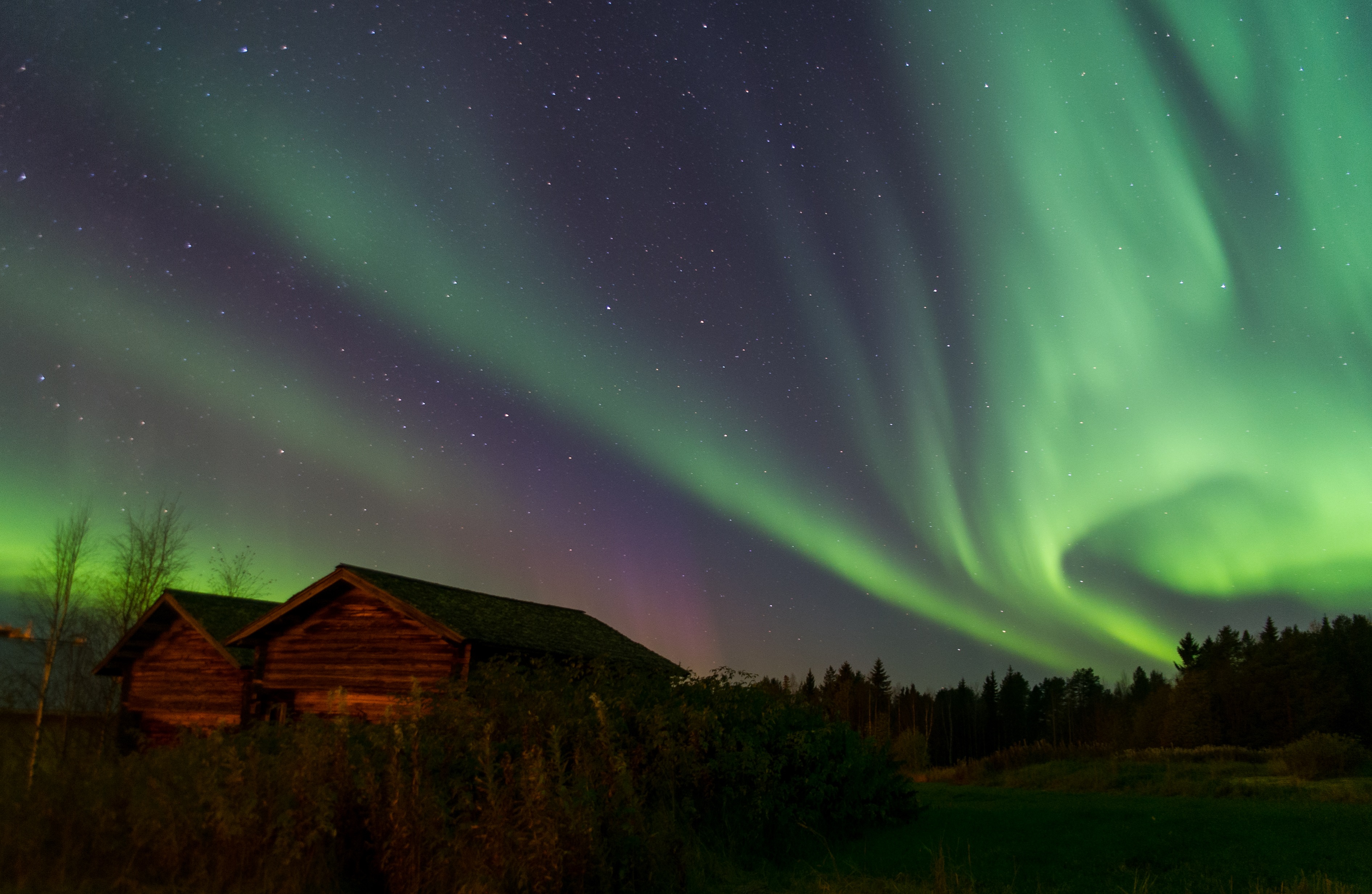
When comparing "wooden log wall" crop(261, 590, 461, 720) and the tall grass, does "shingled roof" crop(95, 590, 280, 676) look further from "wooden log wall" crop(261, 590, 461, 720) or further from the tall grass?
the tall grass

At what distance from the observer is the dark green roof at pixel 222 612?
1120 inches

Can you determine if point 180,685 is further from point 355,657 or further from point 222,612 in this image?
point 355,657

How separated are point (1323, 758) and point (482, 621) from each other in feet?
86.6

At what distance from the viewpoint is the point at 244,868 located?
9.00 metres

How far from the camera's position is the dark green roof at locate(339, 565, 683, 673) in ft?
72.4

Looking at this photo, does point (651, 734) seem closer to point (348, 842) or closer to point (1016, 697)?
point (348, 842)

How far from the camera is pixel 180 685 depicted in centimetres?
2952

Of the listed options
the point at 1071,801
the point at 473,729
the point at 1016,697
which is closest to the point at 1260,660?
the point at 1016,697

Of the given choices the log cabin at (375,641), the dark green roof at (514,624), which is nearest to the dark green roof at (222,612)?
the log cabin at (375,641)

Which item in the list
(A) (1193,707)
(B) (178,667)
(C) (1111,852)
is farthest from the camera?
(A) (1193,707)

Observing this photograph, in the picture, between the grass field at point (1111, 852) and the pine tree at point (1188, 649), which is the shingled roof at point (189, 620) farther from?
the pine tree at point (1188, 649)

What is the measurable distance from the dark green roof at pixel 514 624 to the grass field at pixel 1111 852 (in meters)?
7.02

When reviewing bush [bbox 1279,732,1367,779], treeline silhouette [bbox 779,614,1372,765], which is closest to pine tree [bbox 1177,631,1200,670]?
treeline silhouette [bbox 779,614,1372,765]

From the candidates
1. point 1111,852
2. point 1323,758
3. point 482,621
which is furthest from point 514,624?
point 1323,758
